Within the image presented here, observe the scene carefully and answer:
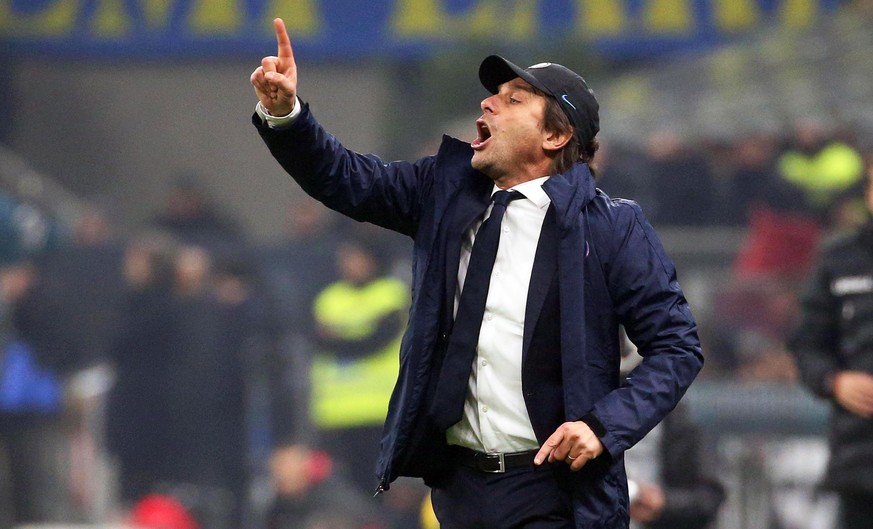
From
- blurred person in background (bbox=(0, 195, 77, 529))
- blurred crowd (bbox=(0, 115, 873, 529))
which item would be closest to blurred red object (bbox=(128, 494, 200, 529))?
blurred crowd (bbox=(0, 115, 873, 529))

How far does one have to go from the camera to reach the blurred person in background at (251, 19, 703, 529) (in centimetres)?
262

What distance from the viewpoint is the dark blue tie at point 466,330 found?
2.66 meters

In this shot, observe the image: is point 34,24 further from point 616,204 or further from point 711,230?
point 616,204

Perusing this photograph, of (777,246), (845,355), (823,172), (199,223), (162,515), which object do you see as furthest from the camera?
(199,223)

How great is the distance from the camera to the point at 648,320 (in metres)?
2.67

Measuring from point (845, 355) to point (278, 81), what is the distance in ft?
7.70

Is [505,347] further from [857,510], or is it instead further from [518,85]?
[857,510]

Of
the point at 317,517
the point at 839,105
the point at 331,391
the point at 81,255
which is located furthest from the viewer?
the point at 81,255

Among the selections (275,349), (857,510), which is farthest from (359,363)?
(857,510)

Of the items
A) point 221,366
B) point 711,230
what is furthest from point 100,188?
point 711,230

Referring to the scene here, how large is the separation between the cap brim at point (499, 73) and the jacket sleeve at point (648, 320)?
297 millimetres

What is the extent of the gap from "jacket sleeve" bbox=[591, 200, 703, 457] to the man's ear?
172 millimetres

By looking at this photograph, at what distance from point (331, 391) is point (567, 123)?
17.1 feet

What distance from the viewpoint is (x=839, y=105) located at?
8.34 m
